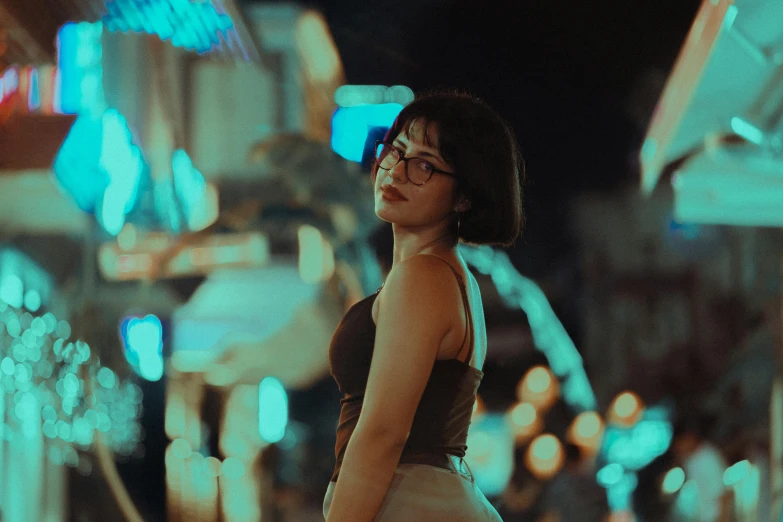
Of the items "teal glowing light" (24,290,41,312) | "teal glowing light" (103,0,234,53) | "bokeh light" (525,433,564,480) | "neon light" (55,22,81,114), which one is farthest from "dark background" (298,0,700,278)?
"teal glowing light" (24,290,41,312)

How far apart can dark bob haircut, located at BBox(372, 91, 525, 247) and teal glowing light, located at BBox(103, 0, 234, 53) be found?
2562mm

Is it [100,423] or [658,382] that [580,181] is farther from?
[100,423]

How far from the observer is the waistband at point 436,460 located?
1.04 m

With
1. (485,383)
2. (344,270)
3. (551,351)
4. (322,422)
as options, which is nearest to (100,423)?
(322,422)

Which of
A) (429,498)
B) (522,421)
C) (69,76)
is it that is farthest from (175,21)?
(429,498)

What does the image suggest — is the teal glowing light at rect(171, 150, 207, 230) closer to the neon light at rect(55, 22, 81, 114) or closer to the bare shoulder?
the neon light at rect(55, 22, 81, 114)

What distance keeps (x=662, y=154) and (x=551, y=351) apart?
94 centimetres

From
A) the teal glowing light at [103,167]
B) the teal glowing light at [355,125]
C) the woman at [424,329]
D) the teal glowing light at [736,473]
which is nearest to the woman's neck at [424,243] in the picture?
the woman at [424,329]

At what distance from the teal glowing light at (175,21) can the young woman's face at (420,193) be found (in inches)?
101

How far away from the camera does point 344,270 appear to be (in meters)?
3.62

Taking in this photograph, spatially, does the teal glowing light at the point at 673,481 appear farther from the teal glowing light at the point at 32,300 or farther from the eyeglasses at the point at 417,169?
the eyeglasses at the point at 417,169

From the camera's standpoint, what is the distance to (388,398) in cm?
98

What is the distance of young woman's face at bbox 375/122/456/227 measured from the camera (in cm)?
111

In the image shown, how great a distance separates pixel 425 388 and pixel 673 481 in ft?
9.72
